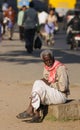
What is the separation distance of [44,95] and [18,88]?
12.7 ft

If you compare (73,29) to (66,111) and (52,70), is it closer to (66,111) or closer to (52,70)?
(52,70)

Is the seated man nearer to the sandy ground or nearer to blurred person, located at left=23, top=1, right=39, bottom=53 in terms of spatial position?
the sandy ground

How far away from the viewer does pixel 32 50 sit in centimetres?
2348

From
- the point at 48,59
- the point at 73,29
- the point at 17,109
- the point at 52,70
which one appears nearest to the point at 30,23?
the point at 73,29

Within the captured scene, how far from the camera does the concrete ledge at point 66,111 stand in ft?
31.7

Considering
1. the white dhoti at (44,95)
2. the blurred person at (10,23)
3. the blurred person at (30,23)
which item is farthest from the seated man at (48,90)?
the blurred person at (10,23)

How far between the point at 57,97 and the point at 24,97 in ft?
8.33

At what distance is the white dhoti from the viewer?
9.59 meters

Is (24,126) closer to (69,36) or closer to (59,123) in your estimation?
(59,123)

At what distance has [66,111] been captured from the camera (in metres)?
9.69

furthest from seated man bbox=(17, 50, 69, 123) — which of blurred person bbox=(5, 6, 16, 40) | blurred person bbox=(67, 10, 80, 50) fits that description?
blurred person bbox=(5, 6, 16, 40)

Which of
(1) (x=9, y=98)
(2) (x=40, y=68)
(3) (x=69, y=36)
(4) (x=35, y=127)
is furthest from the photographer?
(3) (x=69, y=36)

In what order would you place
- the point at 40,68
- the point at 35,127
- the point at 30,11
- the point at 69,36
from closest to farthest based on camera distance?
the point at 35,127
the point at 40,68
the point at 30,11
the point at 69,36

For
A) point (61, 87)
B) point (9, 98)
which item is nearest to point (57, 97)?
point (61, 87)
